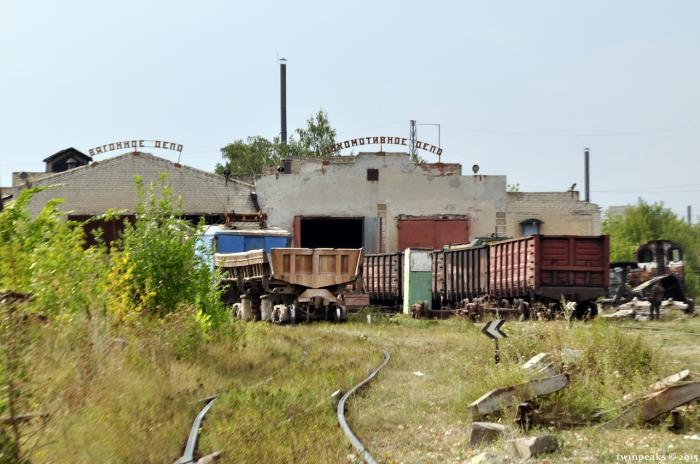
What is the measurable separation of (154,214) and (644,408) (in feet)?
34.8

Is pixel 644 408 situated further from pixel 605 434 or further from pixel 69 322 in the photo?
pixel 69 322

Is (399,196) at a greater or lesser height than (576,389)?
greater

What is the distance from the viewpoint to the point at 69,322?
10.6 m

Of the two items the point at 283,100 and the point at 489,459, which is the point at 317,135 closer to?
the point at 283,100

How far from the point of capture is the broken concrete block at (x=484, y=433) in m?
8.81

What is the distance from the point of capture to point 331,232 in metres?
53.6

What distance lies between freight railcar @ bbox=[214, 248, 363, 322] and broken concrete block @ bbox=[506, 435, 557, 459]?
1902 centimetres

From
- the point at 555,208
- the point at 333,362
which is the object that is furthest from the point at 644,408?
the point at 555,208

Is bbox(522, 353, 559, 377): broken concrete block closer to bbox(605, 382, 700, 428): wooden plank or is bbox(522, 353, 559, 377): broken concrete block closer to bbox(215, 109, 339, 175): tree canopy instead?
bbox(605, 382, 700, 428): wooden plank

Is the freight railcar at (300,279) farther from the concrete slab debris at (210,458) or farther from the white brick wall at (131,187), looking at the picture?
the white brick wall at (131,187)

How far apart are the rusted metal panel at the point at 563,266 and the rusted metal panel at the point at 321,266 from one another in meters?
4.87

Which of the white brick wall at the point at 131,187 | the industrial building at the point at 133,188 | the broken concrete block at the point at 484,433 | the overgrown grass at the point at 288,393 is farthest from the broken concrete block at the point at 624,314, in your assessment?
the white brick wall at the point at 131,187

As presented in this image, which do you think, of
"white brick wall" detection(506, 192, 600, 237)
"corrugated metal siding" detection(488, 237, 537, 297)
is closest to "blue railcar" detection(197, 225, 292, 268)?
"corrugated metal siding" detection(488, 237, 537, 297)

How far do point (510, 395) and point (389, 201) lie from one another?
40.6 m
